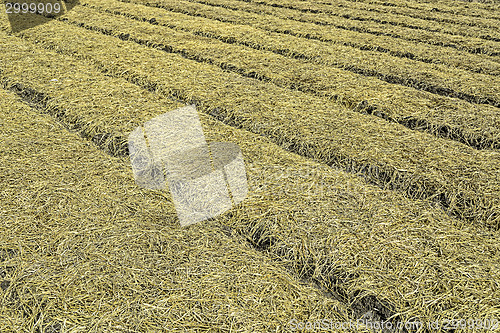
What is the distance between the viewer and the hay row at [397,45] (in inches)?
243

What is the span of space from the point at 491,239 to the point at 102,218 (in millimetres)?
2636

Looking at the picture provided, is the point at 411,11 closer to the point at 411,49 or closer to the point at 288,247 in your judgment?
the point at 411,49

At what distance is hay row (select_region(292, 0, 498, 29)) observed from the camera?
8.48 meters

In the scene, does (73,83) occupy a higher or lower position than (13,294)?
higher

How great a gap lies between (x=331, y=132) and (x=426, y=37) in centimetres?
455

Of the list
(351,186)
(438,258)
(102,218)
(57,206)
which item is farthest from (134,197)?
(438,258)

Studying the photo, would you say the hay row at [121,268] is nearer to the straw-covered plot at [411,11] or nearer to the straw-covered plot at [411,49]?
the straw-covered plot at [411,49]

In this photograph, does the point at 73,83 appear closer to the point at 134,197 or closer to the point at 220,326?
the point at 134,197

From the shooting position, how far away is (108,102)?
15.0 feet

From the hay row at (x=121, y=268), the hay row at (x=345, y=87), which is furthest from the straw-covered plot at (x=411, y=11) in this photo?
the hay row at (x=121, y=268)

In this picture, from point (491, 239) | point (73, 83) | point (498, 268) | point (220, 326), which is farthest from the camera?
point (73, 83)

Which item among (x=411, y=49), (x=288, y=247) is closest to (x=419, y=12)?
(x=411, y=49)

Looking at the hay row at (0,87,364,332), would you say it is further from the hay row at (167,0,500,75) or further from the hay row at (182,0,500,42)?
the hay row at (182,0,500,42)

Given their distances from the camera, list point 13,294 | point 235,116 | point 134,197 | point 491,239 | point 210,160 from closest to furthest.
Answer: point 13,294, point 491,239, point 134,197, point 210,160, point 235,116
